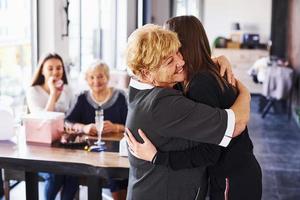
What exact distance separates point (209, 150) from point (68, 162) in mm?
891

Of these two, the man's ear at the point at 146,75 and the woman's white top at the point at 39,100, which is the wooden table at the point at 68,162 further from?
the woman's white top at the point at 39,100

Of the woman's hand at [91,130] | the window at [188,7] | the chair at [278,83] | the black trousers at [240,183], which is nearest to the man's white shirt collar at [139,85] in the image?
the black trousers at [240,183]

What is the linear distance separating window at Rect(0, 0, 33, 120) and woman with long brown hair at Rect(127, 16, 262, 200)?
2.38 metres

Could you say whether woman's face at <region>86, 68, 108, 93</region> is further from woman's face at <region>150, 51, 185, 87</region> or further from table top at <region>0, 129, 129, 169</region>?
woman's face at <region>150, 51, 185, 87</region>

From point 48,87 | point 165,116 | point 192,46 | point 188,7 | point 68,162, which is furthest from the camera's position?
point 188,7

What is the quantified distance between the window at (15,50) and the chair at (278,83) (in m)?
4.28

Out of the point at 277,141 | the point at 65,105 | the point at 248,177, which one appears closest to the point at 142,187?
the point at 248,177

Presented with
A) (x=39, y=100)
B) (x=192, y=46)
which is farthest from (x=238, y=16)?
(x=192, y=46)

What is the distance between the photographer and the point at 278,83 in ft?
23.9

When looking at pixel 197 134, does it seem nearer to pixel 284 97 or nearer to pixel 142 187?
pixel 142 187

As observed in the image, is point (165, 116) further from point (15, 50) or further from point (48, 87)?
point (15, 50)

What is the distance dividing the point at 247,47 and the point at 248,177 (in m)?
8.26

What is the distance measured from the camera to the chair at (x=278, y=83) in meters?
7.24

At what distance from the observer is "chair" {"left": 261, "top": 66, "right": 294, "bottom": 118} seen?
23.7 feet
